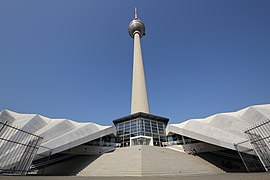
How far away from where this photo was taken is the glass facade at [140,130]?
25.1m

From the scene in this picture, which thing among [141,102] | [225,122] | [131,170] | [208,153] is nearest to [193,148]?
[208,153]

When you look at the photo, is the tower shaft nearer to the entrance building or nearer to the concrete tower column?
the concrete tower column

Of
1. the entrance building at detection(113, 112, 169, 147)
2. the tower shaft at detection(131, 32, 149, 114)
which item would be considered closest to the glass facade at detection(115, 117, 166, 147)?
the entrance building at detection(113, 112, 169, 147)

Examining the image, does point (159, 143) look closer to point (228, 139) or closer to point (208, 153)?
point (208, 153)

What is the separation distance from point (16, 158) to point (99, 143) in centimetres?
1255

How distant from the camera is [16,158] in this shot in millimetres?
10812

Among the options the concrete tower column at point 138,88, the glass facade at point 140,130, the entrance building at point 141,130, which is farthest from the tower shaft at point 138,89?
the glass facade at point 140,130

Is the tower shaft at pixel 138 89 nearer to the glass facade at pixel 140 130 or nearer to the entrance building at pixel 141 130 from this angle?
the entrance building at pixel 141 130

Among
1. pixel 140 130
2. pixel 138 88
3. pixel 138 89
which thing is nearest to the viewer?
pixel 140 130

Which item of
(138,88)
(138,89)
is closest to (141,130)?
(138,89)

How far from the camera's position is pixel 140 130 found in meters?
24.9

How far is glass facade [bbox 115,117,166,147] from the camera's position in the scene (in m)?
25.1

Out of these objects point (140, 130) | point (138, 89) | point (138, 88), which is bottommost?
point (140, 130)

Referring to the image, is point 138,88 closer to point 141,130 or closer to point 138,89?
point 138,89
